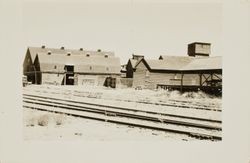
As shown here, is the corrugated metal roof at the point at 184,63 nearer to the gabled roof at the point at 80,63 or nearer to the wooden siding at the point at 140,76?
the wooden siding at the point at 140,76

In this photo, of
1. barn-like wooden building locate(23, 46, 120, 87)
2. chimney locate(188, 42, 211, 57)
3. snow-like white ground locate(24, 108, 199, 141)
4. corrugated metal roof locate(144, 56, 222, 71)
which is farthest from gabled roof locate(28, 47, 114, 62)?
chimney locate(188, 42, 211, 57)

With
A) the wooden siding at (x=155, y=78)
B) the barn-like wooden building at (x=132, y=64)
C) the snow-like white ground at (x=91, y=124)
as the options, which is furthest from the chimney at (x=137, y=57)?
the snow-like white ground at (x=91, y=124)

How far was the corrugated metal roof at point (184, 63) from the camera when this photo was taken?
14.8 ft

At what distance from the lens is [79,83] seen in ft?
16.6

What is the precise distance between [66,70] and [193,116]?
180 centimetres

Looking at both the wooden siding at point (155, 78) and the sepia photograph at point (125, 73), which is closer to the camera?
the sepia photograph at point (125, 73)

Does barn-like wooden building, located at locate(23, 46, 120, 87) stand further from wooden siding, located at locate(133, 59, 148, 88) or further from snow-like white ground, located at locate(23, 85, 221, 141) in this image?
wooden siding, located at locate(133, 59, 148, 88)

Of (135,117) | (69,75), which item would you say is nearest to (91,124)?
(135,117)

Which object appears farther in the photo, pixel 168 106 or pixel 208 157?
pixel 168 106

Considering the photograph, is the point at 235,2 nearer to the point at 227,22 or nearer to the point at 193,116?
the point at 227,22

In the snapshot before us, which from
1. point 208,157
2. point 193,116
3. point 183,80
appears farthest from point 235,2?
point 208,157

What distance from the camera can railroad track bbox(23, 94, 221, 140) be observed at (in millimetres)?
4230

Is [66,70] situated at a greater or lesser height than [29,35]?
lesser

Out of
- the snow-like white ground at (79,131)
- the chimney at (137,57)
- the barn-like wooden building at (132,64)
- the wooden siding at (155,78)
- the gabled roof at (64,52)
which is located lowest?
the snow-like white ground at (79,131)
